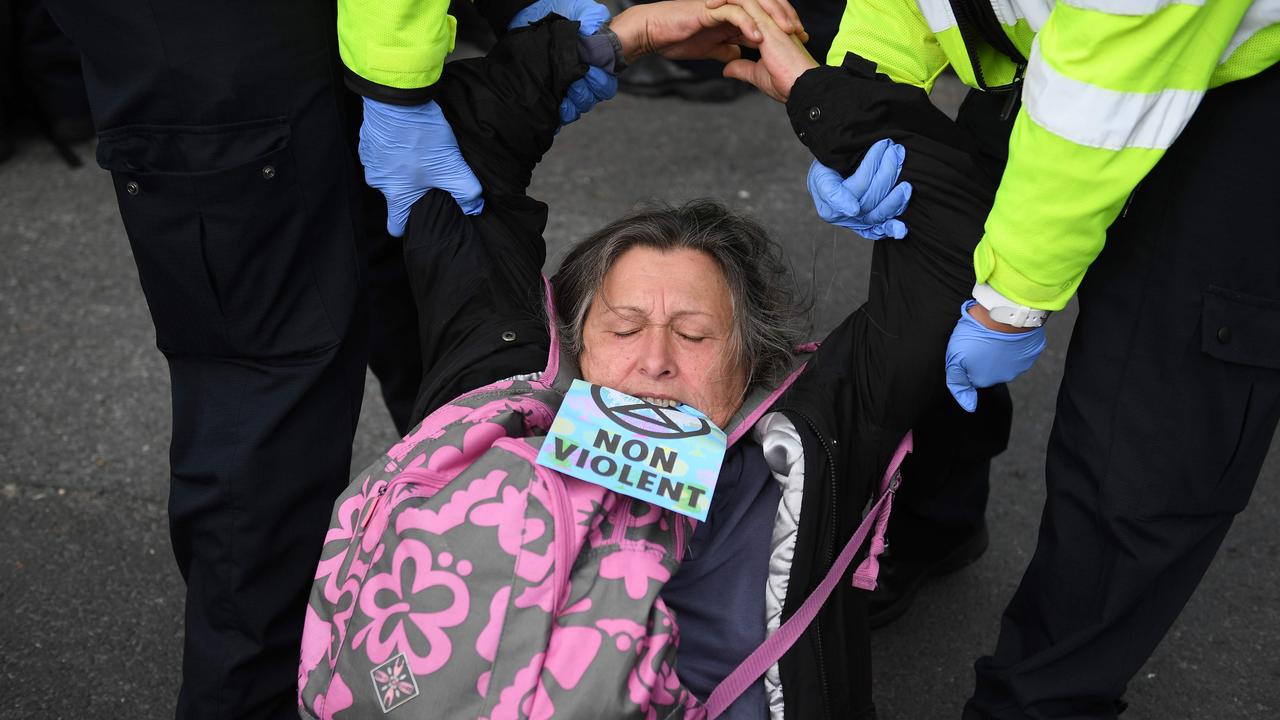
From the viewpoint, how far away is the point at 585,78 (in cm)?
207

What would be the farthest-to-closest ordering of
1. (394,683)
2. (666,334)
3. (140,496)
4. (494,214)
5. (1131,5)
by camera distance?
→ (140,496)
(494,214)
(666,334)
(394,683)
(1131,5)

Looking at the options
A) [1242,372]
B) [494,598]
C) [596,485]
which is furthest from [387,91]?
[1242,372]

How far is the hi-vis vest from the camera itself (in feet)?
4.48

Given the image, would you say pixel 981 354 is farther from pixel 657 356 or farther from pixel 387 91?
pixel 387 91

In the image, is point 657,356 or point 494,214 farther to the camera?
point 494,214

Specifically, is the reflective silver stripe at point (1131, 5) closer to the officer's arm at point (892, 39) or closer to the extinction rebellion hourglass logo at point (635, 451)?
the officer's arm at point (892, 39)

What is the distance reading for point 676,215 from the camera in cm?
192

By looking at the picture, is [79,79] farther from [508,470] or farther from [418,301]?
[508,470]

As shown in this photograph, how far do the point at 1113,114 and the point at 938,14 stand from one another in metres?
0.49

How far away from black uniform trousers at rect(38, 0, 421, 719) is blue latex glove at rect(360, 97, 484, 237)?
0.05 m

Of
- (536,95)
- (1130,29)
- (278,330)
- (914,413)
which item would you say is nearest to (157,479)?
(278,330)

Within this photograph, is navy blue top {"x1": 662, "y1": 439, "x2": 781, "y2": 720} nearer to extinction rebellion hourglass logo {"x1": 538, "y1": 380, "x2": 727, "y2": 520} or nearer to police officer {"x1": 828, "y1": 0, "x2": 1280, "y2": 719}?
extinction rebellion hourglass logo {"x1": 538, "y1": 380, "x2": 727, "y2": 520}

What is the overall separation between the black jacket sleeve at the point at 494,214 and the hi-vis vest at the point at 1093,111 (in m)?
0.78

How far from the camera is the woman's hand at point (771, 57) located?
1.95 metres
